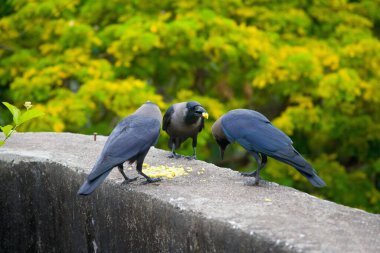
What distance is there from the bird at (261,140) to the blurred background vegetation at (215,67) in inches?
128

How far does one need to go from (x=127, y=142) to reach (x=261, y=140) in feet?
2.88

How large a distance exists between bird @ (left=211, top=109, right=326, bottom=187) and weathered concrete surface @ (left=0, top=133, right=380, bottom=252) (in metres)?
0.16

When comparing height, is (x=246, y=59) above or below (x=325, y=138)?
above

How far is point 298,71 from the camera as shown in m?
8.20

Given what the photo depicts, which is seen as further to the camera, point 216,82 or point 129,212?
point 216,82

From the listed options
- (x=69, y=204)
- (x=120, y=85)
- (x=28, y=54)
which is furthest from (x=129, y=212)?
(x=28, y=54)

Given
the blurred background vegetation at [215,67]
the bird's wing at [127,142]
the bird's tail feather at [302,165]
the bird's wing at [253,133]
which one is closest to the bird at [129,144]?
the bird's wing at [127,142]

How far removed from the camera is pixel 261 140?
4.31 meters

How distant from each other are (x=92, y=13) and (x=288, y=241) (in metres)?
6.70

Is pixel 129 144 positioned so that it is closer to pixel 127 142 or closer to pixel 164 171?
pixel 127 142

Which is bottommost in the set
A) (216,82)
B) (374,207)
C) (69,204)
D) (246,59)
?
(374,207)

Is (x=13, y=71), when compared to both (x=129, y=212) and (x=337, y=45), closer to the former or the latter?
(x=337, y=45)

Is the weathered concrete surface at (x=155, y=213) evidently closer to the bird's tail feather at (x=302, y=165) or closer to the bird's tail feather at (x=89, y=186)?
the bird's tail feather at (x=302, y=165)

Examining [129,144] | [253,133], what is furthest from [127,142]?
[253,133]
